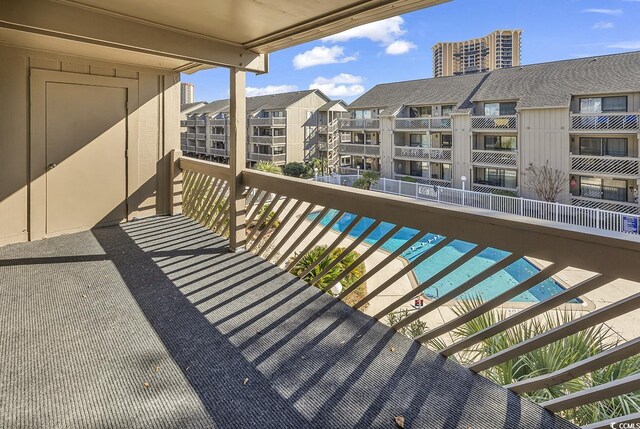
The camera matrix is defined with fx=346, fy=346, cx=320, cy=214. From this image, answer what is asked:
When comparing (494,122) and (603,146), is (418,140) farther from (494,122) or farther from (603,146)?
(603,146)

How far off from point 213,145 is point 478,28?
16209 mm

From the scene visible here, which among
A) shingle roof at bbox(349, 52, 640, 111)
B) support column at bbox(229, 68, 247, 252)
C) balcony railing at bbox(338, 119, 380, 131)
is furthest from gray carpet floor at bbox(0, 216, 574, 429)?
balcony railing at bbox(338, 119, 380, 131)

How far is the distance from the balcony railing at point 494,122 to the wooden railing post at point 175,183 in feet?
36.7

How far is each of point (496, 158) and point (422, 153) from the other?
3.95m

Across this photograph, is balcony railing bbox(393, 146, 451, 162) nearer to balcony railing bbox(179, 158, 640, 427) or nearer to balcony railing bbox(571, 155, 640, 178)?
balcony railing bbox(571, 155, 640, 178)

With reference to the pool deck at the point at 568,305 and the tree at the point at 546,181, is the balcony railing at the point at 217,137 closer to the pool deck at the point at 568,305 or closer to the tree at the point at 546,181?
the pool deck at the point at 568,305

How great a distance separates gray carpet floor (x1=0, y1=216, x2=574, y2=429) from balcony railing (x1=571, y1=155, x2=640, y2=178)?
24.8 ft

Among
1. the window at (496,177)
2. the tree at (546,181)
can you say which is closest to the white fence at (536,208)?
the tree at (546,181)

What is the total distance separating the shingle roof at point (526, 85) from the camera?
8.36 m

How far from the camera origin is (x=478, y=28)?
14703 millimetres

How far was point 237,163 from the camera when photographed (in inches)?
136

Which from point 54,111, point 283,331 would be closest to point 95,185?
point 54,111

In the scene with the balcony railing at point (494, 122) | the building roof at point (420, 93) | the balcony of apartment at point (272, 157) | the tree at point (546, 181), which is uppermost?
the building roof at point (420, 93)

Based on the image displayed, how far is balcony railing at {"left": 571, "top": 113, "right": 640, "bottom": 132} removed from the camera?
7172mm
